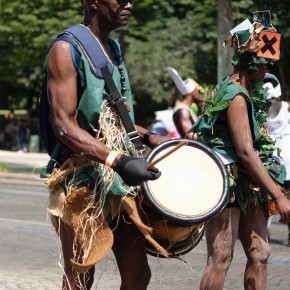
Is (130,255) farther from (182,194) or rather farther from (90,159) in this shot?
(90,159)

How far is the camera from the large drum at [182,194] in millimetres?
4117

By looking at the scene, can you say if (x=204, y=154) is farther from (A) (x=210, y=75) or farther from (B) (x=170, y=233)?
(A) (x=210, y=75)

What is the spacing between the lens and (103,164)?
13.5ft

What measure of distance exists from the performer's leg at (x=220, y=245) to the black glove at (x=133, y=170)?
1.33 m

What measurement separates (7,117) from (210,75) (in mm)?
15021

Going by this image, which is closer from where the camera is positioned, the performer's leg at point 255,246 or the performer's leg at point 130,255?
the performer's leg at point 130,255

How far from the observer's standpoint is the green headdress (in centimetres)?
519

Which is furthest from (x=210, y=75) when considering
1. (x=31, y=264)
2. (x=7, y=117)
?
(x=31, y=264)

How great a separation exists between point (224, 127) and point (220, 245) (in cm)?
67

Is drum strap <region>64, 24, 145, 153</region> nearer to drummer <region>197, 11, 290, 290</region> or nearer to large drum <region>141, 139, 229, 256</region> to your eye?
large drum <region>141, 139, 229, 256</region>

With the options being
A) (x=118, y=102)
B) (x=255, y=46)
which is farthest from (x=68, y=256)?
(x=255, y=46)

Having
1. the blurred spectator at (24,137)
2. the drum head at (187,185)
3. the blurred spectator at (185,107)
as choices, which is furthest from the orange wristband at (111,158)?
the blurred spectator at (24,137)

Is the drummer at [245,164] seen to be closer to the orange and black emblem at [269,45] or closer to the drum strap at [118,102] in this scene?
the orange and black emblem at [269,45]

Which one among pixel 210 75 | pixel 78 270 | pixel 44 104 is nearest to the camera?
pixel 78 270
